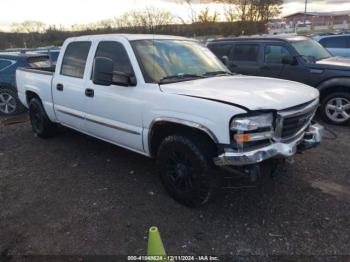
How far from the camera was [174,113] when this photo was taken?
3363mm

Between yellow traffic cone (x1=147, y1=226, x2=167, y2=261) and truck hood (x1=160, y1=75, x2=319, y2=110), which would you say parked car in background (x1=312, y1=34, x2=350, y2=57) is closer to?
truck hood (x1=160, y1=75, x2=319, y2=110)

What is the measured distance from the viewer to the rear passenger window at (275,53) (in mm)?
7293

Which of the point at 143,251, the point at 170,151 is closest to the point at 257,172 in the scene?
the point at 170,151

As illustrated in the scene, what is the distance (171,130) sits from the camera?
3.65 m

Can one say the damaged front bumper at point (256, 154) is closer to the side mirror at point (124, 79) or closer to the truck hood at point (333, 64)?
the side mirror at point (124, 79)

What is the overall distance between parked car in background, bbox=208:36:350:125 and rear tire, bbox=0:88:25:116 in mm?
5522

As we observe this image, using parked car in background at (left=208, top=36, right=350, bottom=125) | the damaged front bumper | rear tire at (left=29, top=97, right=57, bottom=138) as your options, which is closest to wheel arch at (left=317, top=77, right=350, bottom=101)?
parked car in background at (left=208, top=36, right=350, bottom=125)

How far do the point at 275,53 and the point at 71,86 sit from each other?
4.73 metres

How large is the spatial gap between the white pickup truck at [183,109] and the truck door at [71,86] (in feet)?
0.06

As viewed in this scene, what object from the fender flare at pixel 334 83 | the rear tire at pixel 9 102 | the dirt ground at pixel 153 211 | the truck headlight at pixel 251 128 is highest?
the truck headlight at pixel 251 128

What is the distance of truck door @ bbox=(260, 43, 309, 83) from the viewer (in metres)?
7.02

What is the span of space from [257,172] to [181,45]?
7.23 ft

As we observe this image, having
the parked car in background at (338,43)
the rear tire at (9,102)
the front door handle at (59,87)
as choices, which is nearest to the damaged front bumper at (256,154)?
the front door handle at (59,87)

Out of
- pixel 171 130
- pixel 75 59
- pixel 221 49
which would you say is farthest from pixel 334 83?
pixel 75 59
